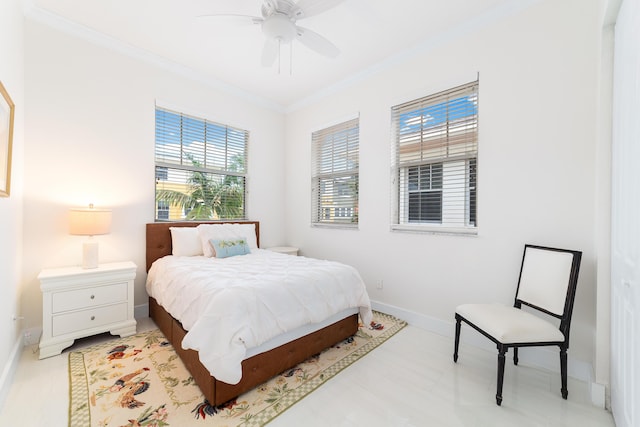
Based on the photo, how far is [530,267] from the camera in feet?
6.81

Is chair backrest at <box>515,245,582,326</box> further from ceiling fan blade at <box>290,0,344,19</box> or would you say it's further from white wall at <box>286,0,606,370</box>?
ceiling fan blade at <box>290,0,344,19</box>

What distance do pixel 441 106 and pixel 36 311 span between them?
14.2 feet

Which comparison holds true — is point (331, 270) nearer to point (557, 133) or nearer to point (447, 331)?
point (447, 331)

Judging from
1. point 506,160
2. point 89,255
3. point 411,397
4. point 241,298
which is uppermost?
point 506,160

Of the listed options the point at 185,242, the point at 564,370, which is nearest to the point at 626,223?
the point at 564,370

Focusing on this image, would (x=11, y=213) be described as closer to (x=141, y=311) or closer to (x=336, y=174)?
(x=141, y=311)

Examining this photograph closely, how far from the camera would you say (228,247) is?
122 inches

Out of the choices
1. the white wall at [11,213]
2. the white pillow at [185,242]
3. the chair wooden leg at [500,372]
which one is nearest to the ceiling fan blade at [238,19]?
the white wall at [11,213]

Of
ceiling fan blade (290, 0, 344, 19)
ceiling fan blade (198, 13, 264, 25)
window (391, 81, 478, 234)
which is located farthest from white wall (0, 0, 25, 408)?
window (391, 81, 478, 234)

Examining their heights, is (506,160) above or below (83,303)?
above

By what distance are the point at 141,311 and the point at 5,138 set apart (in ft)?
6.67

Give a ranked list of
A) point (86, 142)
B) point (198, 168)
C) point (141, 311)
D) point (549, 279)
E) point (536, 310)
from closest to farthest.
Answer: point (549, 279)
point (536, 310)
point (86, 142)
point (141, 311)
point (198, 168)

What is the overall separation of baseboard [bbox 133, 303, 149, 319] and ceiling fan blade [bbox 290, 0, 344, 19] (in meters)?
3.28

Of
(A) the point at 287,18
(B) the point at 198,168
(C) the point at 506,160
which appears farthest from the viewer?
(B) the point at 198,168
